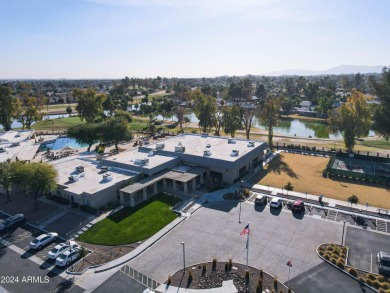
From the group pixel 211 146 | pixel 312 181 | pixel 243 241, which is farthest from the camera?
pixel 211 146

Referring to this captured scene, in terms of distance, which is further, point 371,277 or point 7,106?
point 7,106

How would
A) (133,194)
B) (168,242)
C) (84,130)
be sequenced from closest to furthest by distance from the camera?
1. (168,242)
2. (133,194)
3. (84,130)

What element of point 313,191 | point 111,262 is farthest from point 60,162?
point 313,191

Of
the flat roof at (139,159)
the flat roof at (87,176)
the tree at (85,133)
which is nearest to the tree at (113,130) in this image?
the tree at (85,133)

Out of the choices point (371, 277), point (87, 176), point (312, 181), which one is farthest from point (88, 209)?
point (312, 181)

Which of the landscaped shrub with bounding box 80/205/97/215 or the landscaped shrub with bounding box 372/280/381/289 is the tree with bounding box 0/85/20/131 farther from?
the landscaped shrub with bounding box 372/280/381/289

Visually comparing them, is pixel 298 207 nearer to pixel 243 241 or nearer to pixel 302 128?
pixel 243 241

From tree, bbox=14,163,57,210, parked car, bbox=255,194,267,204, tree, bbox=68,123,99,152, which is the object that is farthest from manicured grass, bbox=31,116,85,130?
parked car, bbox=255,194,267,204

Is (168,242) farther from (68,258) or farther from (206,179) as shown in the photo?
(206,179)
